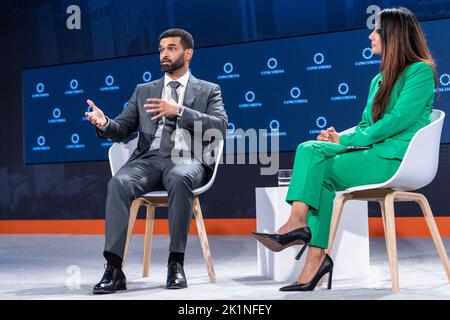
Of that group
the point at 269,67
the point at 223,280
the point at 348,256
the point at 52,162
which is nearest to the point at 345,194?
the point at 348,256

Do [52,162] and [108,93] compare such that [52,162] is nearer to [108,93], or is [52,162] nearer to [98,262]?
[108,93]

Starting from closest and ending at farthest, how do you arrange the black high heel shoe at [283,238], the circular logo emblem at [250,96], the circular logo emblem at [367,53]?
the black high heel shoe at [283,238] → the circular logo emblem at [367,53] → the circular logo emblem at [250,96]

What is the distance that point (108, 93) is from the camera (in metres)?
6.60

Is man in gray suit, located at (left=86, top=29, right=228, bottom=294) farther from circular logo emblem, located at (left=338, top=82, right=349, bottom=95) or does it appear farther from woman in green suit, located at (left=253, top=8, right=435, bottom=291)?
circular logo emblem, located at (left=338, top=82, right=349, bottom=95)

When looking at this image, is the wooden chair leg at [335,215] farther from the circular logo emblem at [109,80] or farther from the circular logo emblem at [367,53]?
the circular logo emblem at [109,80]

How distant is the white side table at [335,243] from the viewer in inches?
129

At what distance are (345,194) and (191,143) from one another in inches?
33.5

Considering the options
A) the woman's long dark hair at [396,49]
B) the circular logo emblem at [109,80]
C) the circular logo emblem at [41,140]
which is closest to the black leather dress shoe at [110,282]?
the woman's long dark hair at [396,49]

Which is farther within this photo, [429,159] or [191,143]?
[191,143]

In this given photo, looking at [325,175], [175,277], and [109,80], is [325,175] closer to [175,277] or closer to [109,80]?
[175,277]

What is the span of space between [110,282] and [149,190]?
1.83 ft

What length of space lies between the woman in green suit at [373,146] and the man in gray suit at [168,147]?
0.54 metres

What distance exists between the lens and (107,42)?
22.0 feet

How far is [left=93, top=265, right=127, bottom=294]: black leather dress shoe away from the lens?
2.84 m
